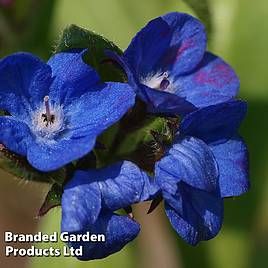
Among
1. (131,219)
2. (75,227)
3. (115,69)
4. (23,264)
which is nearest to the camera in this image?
(75,227)

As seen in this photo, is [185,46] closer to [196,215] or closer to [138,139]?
[138,139]

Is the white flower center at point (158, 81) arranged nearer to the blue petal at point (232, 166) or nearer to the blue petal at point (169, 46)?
→ the blue petal at point (169, 46)

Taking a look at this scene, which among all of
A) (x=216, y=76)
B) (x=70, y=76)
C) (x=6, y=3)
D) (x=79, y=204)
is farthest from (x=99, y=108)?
(x=6, y=3)

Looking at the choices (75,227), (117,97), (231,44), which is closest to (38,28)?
(231,44)

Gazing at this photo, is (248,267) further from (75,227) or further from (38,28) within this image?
(75,227)

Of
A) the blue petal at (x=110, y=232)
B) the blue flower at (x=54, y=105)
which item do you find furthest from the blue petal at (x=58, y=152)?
the blue petal at (x=110, y=232)

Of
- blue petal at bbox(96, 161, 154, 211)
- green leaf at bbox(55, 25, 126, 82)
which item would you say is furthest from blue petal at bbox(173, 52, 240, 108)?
blue petal at bbox(96, 161, 154, 211)

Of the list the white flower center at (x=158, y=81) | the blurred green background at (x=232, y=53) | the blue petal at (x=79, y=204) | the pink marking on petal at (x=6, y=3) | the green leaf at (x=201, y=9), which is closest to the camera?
the blue petal at (x=79, y=204)
